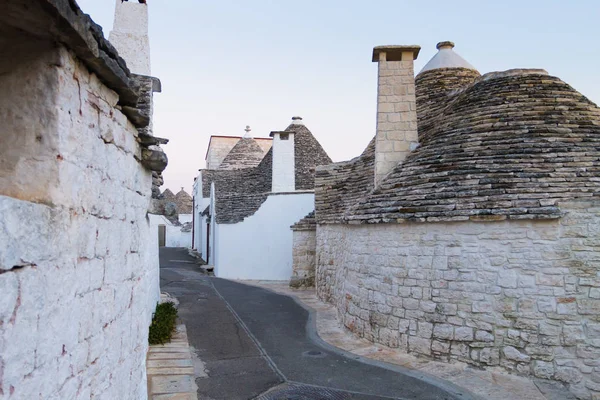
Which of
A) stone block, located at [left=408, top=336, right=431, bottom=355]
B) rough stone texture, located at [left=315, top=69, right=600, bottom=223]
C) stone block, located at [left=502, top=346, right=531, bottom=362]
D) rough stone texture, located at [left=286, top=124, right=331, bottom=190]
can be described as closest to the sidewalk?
stone block, located at [left=408, top=336, right=431, bottom=355]

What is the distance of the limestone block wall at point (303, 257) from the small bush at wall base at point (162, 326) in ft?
23.2

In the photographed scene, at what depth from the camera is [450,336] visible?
7.01 metres

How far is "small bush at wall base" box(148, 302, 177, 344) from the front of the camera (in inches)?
302

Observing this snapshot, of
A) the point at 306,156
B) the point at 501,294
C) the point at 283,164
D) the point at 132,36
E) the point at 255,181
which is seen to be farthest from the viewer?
the point at 255,181

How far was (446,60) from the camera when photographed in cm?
1236

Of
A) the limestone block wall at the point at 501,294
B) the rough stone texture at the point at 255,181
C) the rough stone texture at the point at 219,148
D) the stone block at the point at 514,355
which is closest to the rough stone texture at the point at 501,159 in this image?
the limestone block wall at the point at 501,294

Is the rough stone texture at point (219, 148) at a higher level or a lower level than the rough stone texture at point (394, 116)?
higher

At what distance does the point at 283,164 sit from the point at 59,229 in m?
16.4

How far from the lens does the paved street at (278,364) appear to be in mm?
6004

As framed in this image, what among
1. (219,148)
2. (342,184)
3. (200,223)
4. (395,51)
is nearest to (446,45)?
(395,51)

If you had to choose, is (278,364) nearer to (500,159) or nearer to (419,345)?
(419,345)

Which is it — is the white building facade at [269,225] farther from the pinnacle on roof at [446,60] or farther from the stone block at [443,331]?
the stone block at [443,331]

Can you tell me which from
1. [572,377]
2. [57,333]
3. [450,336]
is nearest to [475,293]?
[450,336]

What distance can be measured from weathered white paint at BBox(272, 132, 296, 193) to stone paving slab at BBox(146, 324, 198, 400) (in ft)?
35.3
